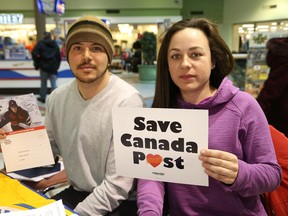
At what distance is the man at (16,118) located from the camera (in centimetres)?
140

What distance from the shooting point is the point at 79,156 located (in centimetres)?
152

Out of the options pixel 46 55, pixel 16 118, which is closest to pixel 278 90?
pixel 16 118

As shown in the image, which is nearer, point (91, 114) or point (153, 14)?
point (91, 114)

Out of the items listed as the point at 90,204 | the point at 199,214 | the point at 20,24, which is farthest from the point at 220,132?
the point at 20,24

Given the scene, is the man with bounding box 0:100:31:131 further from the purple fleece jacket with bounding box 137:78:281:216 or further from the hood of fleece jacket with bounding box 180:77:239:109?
the hood of fleece jacket with bounding box 180:77:239:109

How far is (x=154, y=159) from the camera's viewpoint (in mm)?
1111

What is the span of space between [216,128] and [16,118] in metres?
0.93

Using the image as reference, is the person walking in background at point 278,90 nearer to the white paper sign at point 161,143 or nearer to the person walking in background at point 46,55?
the white paper sign at point 161,143

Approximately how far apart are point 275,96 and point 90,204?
179 centimetres

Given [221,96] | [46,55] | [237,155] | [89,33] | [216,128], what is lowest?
[237,155]

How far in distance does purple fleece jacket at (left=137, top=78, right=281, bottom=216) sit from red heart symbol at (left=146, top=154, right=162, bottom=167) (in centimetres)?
21

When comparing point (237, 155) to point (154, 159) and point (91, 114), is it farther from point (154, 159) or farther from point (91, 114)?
point (91, 114)

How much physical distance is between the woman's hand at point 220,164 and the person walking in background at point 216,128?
0.31 ft

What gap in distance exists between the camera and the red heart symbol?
1.11 metres
